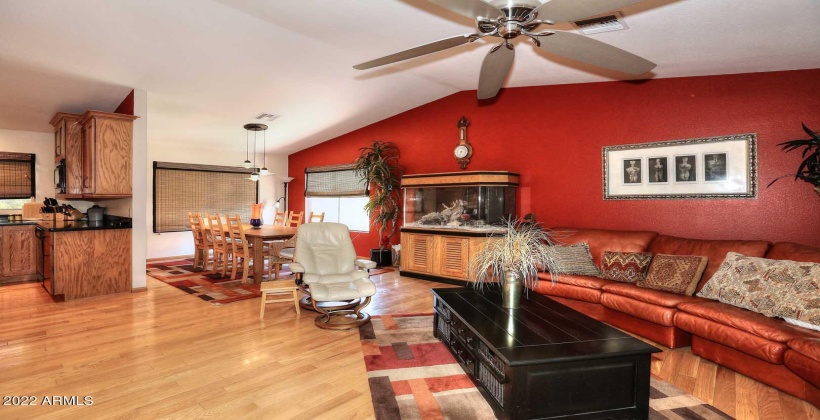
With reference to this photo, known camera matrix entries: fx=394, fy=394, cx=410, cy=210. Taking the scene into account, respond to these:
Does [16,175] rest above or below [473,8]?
below

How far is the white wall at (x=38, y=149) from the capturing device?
553 cm

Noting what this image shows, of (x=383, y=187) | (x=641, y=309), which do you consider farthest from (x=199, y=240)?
(x=641, y=309)

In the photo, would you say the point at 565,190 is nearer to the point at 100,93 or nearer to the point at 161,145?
the point at 100,93

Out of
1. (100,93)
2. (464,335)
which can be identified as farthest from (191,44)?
(464,335)

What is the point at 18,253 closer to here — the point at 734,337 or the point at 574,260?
the point at 574,260

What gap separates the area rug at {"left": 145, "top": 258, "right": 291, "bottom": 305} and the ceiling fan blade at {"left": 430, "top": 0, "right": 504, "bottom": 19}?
151 inches

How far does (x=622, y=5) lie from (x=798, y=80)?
298cm

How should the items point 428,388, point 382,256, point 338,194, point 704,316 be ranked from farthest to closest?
point 338,194 < point 382,256 < point 704,316 < point 428,388

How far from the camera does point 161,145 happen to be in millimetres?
7113

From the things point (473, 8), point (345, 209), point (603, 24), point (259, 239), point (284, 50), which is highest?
point (284, 50)

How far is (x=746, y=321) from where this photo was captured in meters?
2.53

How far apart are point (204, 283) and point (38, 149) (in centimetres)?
331

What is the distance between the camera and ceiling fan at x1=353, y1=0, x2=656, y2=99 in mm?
1799

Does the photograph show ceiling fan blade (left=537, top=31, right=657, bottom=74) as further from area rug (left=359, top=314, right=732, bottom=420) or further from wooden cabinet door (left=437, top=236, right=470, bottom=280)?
wooden cabinet door (left=437, top=236, right=470, bottom=280)
